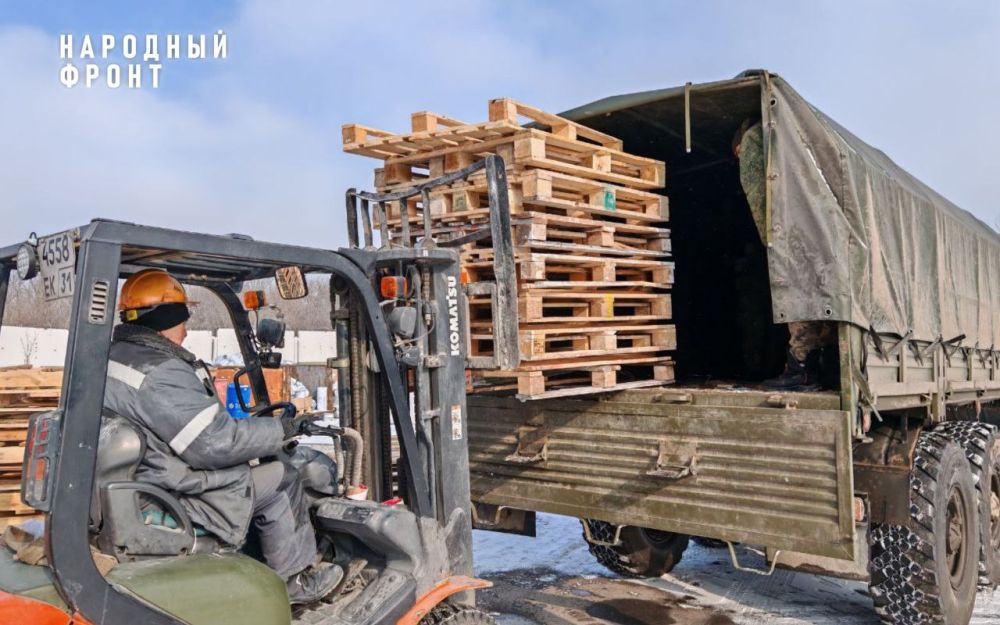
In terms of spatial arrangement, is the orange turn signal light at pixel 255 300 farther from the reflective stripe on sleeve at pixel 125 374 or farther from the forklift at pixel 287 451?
the reflective stripe on sleeve at pixel 125 374

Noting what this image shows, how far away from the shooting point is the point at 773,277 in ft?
15.3

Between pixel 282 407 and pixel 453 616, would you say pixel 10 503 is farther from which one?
pixel 453 616

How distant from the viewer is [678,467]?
4.74m

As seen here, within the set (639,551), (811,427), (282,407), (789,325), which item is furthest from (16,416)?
(811,427)

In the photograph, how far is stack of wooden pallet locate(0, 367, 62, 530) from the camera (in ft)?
22.2

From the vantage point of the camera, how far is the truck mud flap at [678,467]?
169 inches

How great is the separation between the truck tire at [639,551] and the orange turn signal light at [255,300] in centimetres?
337

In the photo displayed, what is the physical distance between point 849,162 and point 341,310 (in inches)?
109

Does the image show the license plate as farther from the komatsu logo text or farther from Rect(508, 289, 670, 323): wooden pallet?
Rect(508, 289, 670, 323): wooden pallet

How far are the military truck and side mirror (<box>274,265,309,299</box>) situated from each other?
2.25m

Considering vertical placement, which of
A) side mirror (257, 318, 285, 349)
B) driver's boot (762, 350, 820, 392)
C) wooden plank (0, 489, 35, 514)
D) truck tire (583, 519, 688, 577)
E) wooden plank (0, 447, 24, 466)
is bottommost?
truck tire (583, 519, 688, 577)

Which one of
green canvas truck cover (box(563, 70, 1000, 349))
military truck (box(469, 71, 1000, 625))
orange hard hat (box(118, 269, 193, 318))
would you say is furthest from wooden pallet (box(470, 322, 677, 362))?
orange hard hat (box(118, 269, 193, 318))

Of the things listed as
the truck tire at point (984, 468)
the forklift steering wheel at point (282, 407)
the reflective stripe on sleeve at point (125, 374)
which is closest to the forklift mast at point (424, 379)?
the forklift steering wheel at point (282, 407)

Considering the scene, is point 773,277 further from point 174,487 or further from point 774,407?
point 174,487
